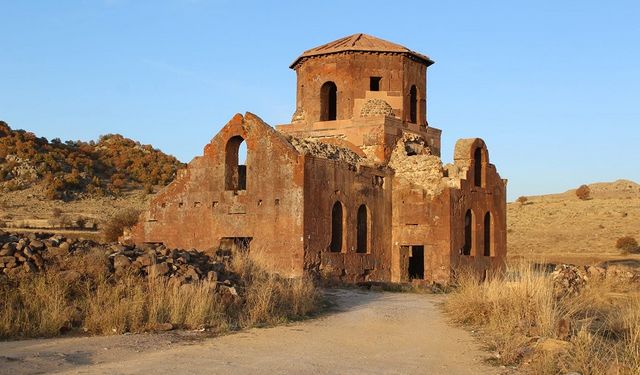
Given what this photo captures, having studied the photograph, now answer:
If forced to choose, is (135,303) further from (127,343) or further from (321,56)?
(321,56)

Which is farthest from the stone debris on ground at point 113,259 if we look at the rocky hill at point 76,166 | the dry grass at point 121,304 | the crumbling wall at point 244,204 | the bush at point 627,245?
the bush at point 627,245

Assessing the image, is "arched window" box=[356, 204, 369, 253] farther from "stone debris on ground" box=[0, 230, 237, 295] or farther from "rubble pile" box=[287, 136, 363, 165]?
"stone debris on ground" box=[0, 230, 237, 295]

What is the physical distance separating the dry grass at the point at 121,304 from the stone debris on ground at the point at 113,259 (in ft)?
0.68

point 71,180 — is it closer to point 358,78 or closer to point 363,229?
point 358,78

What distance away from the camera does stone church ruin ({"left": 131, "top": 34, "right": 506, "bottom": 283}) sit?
18062mm

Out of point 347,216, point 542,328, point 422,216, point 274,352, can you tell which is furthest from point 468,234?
point 274,352

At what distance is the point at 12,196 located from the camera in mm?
37938

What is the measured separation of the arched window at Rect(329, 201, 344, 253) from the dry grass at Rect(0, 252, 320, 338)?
754cm

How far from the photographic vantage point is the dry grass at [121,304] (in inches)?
357

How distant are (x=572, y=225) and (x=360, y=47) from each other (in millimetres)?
29834

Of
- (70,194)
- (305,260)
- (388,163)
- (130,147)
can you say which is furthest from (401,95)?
(130,147)

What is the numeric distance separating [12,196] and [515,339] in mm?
34831

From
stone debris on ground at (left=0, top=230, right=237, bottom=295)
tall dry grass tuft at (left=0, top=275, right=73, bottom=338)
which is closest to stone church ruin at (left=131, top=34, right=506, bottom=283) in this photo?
stone debris on ground at (left=0, top=230, right=237, bottom=295)

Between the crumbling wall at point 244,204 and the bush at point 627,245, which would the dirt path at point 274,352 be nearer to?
the crumbling wall at point 244,204
